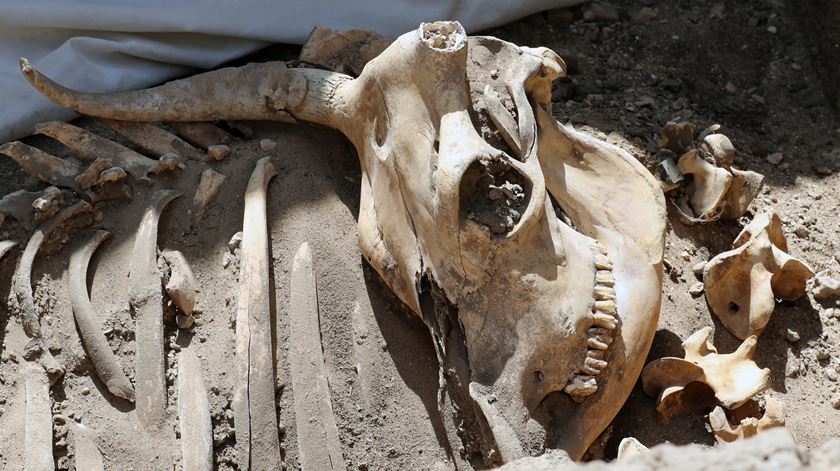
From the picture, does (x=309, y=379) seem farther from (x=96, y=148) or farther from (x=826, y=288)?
(x=826, y=288)

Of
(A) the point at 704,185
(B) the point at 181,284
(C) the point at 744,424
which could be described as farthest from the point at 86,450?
(A) the point at 704,185

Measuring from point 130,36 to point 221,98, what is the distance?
57cm

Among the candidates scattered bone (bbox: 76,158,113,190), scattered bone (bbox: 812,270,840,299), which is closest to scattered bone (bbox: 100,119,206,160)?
scattered bone (bbox: 76,158,113,190)

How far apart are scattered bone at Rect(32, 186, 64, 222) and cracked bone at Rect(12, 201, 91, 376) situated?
2 cm

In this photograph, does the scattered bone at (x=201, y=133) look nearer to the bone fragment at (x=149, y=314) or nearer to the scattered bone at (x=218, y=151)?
the scattered bone at (x=218, y=151)

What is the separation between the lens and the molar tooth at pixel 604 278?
285 cm

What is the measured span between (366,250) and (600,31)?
5.74ft

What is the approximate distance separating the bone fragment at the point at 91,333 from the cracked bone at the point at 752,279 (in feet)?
5.66

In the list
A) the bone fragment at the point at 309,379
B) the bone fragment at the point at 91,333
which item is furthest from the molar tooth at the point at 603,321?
the bone fragment at the point at 91,333

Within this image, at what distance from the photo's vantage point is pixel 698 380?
9.77 ft

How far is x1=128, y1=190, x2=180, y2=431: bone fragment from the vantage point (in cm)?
297

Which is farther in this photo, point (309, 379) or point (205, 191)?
point (205, 191)

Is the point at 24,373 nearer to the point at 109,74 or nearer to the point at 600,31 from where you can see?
the point at 109,74

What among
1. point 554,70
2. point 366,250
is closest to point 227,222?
point 366,250
